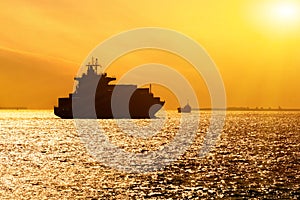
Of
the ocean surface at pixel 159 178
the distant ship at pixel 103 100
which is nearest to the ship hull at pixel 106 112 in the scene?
the distant ship at pixel 103 100

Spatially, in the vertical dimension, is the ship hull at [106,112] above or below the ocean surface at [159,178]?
above

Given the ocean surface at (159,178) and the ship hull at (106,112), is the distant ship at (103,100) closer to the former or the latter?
the ship hull at (106,112)

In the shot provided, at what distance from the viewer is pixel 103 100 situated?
189125 mm

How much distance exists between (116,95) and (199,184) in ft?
477

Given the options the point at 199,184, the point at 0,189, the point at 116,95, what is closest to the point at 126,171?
the point at 199,184

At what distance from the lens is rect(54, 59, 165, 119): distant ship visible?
619 ft

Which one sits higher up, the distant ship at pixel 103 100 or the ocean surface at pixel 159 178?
the distant ship at pixel 103 100

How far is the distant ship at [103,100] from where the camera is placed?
18875 cm

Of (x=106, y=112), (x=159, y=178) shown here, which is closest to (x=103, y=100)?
(x=106, y=112)

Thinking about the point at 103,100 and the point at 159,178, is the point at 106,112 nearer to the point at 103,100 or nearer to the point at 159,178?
the point at 103,100

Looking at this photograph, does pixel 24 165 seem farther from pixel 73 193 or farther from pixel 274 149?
pixel 274 149

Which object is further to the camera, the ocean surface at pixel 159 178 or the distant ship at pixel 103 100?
the distant ship at pixel 103 100

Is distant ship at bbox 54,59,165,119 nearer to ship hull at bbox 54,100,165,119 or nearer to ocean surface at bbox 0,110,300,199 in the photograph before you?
ship hull at bbox 54,100,165,119

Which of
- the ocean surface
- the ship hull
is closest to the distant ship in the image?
the ship hull
